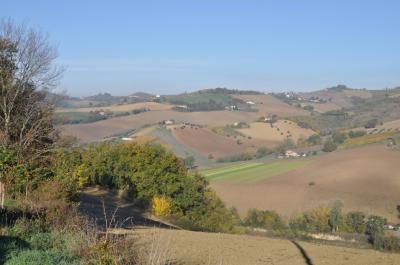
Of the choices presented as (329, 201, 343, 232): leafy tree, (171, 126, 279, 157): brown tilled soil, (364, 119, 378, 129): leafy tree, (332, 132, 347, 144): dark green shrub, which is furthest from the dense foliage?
(364, 119, 378, 129): leafy tree

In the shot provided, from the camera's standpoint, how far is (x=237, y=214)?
6369cm

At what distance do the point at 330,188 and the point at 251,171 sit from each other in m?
17.4

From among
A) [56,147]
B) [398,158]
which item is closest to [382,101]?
[398,158]

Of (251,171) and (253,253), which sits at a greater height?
(253,253)

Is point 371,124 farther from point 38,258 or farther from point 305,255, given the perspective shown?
point 38,258

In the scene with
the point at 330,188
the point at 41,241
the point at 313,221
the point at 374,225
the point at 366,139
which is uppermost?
the point at 41,241

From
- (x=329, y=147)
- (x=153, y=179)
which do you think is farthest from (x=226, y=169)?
(x=153, y=179)

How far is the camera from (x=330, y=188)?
70.4m

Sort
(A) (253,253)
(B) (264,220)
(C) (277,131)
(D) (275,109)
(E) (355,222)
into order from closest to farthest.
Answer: (A) (253,253) → (E) (355,222) → (B) (264,220) → (C) (277,131) → (D) (275,109)

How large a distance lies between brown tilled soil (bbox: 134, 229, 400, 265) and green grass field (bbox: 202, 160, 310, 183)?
183 feet

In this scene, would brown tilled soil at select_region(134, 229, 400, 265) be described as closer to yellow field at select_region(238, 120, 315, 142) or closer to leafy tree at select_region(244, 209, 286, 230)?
leafy tree at select_region(244, 209, 286, 230)

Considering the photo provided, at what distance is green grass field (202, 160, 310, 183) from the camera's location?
79.4 meters

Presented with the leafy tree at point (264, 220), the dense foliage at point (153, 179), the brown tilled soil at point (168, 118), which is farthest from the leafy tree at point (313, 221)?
the brown tilled soil at point (168, 118)

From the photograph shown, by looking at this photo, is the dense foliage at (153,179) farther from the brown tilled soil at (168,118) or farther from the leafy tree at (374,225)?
the brown tilled soil at (168,118)
